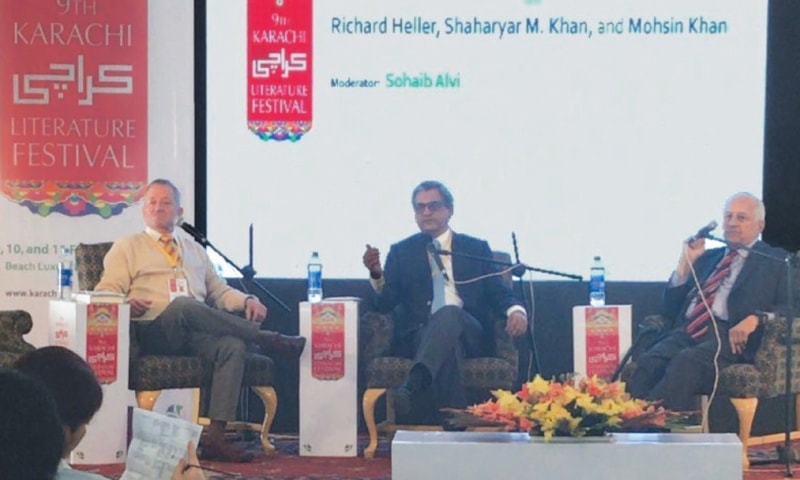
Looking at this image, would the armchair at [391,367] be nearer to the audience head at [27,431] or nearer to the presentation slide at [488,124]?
the presentation slide at [488,124]

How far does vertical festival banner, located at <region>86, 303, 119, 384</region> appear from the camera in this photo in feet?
20.4

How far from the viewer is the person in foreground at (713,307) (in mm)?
6266

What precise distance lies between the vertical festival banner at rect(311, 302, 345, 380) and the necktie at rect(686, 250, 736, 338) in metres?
1.61

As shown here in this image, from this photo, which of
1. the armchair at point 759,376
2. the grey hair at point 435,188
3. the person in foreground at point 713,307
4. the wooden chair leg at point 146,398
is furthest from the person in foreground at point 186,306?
the armchair at point 759,376

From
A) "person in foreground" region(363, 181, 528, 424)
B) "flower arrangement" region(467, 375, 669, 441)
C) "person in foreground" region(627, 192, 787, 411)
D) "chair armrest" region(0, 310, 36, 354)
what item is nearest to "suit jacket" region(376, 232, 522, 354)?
"person in foreground" region(363, 181, 528, 424)

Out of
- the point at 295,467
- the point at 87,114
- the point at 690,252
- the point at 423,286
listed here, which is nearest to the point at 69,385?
the point at 295,467

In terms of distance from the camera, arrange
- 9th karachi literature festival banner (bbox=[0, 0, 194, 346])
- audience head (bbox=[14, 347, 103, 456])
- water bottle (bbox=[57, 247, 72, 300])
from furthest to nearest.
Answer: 9th karachi literature festival banner (bbox=[0, 0, 194, 346])
water bottle (bbox=[57, 247, 72, 300])
audience head (bbox=[14, 347, 103, 456])

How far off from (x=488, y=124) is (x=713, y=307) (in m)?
1.51

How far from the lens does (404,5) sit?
7207mm

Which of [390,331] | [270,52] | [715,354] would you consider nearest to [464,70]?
[270,52]

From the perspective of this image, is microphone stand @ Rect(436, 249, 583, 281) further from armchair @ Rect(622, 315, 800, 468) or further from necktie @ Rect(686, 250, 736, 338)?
armchair @ Rect(622, 315, 800, 468)

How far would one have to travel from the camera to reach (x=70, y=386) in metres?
2.26

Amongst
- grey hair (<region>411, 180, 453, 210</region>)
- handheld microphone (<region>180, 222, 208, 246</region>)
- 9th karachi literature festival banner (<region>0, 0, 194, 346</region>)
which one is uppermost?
9th karachi literature festival banner (<region>0, 0, 194, 346</region>)

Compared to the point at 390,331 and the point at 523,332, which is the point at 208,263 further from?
the point at 523,332
